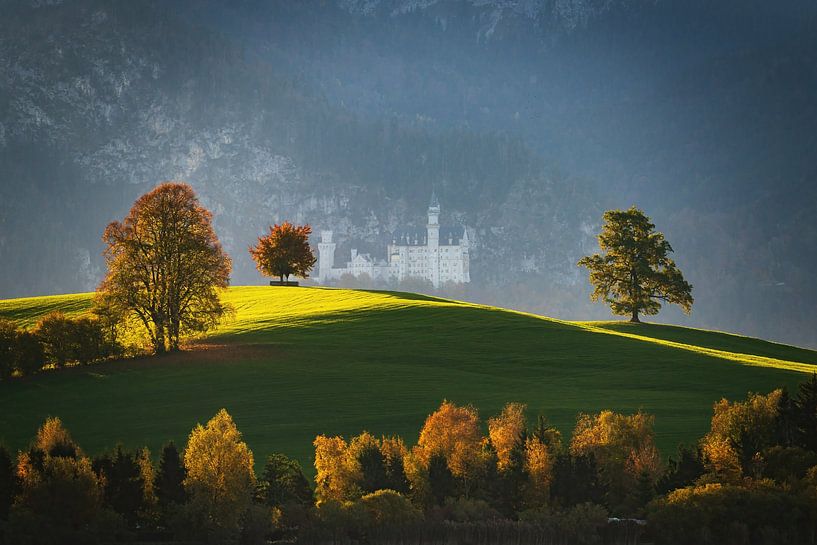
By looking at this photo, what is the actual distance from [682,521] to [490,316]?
51.3 metres

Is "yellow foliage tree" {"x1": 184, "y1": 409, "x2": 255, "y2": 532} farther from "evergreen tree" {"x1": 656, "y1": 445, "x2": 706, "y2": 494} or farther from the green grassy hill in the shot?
"evergreen tree" {"x1": 656, "y1": 445, "x2": 706, "y2": 494}

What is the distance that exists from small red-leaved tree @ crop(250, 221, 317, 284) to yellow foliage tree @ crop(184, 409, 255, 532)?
77447mm

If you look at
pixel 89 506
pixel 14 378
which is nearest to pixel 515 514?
pixel 89 506

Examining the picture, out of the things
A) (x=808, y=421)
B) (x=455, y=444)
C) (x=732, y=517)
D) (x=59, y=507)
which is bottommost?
(x=732, y=517)

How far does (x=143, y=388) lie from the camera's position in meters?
66.2

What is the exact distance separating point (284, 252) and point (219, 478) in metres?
79.1

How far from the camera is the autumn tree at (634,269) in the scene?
110375mm

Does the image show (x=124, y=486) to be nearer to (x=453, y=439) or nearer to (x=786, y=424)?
(x=453, y=439)

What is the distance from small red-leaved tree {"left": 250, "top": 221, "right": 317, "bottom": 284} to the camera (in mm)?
121938

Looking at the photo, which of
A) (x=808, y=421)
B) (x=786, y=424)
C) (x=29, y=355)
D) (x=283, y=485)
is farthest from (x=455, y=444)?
(x=29, y=355)

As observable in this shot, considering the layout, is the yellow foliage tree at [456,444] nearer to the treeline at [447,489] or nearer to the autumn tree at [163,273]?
the treeline at [447,489]

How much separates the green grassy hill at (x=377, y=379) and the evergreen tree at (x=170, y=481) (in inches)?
269

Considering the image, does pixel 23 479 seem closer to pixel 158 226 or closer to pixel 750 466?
pixel 750 466

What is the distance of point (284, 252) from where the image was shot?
12169 centimetres
